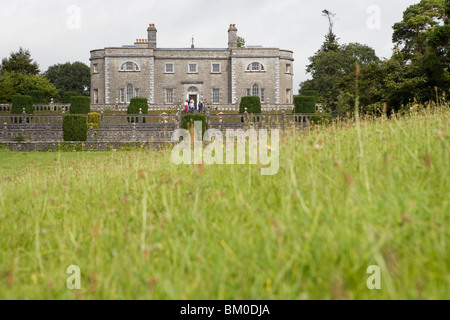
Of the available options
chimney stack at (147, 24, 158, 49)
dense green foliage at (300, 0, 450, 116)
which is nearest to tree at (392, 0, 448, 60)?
dense green foliage at (300, 0, 450, 116)

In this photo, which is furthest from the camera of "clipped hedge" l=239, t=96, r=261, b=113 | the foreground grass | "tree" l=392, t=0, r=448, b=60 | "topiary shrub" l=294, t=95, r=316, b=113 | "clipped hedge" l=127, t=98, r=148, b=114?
"tree" l=392, t=0, r=448, b=60

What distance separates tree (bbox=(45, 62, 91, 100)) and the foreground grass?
64138 millimetres

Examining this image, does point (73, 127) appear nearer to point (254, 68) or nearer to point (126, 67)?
point (126, 67)

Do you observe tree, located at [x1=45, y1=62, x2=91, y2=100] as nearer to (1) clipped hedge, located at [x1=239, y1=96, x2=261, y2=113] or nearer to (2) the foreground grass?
(1) clipped hedge, located at [x1=239, y1=96, x2=261, y2=113]

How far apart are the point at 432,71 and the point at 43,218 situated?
1824 cm

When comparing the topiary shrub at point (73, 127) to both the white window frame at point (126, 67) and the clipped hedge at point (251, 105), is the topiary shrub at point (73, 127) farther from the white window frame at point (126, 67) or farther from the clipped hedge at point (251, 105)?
the white window frame at point (126, 67)

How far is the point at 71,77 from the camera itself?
2544 inches

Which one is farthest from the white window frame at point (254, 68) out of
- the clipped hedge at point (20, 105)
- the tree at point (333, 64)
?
the clipped hedge at point (20, 105)

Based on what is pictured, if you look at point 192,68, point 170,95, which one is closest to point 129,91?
point 170,95

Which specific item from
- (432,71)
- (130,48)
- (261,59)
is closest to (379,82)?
(432,71)

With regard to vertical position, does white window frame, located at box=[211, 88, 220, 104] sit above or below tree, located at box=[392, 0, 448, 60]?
below

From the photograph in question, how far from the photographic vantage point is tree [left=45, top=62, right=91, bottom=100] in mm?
64375

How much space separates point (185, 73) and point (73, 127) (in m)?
24.0
